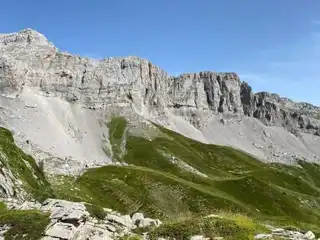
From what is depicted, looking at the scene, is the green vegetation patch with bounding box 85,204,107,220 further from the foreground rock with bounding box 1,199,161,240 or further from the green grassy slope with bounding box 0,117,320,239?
the green grassy slope with bounding box 0,117,320,239

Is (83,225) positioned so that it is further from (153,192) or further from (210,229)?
(153,192)

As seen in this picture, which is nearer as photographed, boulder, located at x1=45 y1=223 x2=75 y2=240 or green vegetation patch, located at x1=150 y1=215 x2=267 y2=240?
green vegetation patch, located at x1=150 y1=215 x2=267 y2=240

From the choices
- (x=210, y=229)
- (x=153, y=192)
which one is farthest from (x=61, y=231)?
(x=153, y=192)

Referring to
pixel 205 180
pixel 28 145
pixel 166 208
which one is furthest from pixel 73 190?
pixel 205 180

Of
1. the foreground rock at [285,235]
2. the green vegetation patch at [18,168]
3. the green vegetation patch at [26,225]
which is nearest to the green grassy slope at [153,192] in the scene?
the green vegetation patch at [18,168]

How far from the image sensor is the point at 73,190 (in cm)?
13162

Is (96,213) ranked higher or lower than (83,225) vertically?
higher

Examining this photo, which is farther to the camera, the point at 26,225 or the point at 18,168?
the point at 18,168

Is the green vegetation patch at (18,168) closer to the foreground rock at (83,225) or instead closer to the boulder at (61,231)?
the foreground rock at (83,225)

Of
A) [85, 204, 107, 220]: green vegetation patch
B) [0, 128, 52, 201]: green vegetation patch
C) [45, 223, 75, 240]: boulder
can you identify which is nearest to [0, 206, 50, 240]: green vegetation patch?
[45, 223, 75, 240]: boulder

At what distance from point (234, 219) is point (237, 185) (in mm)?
165643

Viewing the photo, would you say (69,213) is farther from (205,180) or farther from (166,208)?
(205,180)

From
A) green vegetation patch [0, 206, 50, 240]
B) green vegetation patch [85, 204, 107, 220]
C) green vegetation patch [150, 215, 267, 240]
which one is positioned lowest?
green vegetation patch [0, 206, 50, 240]

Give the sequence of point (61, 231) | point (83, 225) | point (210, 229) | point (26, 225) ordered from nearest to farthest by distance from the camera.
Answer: point (210, 229)
point (61, 231)
point (83, 225)
point (26, 225)
